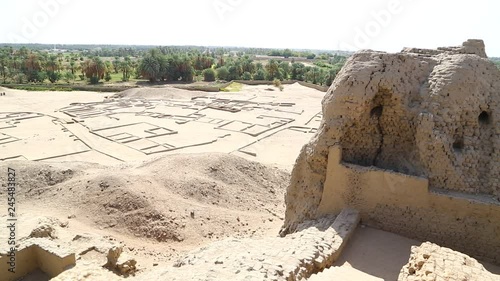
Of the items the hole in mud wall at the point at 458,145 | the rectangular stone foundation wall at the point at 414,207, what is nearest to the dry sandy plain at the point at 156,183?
the rectangular stone foundation wall at the point at 414,207

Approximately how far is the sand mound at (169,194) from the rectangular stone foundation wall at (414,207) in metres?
4.51

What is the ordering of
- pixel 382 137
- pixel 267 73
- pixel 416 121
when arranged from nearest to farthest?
pixel 416 121, pixel 382 137, pixel 267 73

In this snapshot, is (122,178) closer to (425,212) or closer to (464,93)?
(425,212)

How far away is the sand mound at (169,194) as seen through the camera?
1229 cm

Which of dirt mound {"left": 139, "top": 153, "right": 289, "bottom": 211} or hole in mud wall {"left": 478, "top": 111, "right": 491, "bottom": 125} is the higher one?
hole in mud wall {"left": 478, "top": 111, "right": 491, "bottom": 125}

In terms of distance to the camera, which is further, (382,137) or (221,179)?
(221,179)

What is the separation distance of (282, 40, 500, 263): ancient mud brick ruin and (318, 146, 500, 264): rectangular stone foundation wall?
2 cm

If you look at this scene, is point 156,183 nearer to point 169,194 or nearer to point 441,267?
point 169,194

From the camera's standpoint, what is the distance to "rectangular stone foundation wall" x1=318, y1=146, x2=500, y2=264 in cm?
761

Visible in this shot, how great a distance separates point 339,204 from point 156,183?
7.91 meters

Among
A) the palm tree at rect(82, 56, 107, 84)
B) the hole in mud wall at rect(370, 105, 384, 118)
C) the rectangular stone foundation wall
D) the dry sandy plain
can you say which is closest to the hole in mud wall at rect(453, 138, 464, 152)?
the rectangular stone foundation wall

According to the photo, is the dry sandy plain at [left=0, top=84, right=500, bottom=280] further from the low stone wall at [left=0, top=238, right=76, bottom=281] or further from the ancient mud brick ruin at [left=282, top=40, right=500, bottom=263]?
the ancient mud brick ruin at [left=282, top=40, right=500, bottom=263]

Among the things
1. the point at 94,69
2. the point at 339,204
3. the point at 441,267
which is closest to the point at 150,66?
the point at 94,69

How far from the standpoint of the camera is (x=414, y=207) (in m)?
8.18
